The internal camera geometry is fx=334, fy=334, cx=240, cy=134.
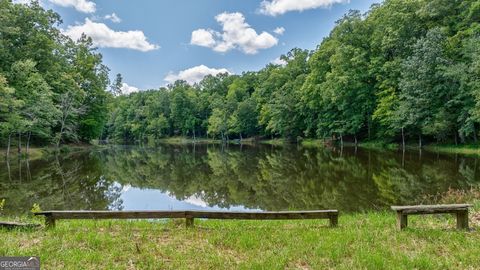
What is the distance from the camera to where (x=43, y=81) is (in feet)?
103

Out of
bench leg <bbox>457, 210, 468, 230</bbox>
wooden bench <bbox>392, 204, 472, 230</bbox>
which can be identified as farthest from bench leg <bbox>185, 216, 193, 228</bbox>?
bench leg <bbox>457, 210, 468, 230</bbox>

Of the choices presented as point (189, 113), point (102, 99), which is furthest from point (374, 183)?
point (189, 113)

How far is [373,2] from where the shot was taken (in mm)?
46094

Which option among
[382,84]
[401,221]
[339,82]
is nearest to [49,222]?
[401,221]

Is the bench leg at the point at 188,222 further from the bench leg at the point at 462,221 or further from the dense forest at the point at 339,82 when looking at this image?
the dense forest at the point at 339,82

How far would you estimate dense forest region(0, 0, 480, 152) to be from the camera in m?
28.3

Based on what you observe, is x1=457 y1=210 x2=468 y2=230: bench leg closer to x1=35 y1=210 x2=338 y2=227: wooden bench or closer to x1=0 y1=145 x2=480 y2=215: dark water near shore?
x1=35 y1=210 x2=338 y2=227: wooden bench

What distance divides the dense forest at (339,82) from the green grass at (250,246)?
69.3ft

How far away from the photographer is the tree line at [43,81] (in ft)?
92.4

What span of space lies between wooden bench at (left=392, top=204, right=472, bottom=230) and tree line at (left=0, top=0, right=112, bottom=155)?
80.0ft

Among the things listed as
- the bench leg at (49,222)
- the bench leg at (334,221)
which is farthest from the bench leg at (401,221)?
the bench leg at (49,222)

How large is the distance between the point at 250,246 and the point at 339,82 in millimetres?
38213

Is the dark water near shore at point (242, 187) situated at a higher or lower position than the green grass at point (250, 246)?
lower

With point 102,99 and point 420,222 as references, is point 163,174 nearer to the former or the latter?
point 420,222
